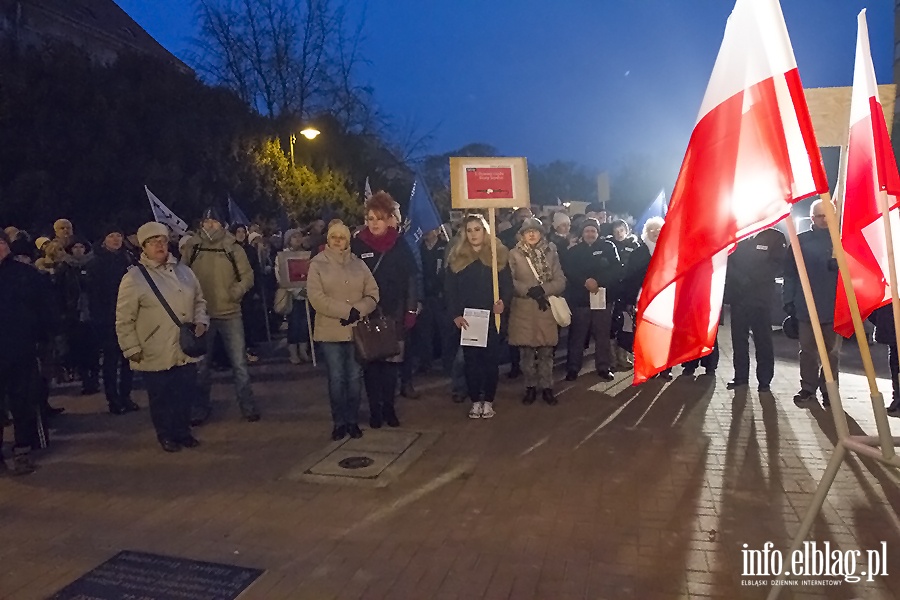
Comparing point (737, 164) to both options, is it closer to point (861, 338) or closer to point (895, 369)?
point (861, 338)

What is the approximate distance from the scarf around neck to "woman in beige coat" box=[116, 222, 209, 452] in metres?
3.14

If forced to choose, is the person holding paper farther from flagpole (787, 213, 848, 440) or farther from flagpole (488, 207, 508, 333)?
flagpole (787, 213, 848, 440)

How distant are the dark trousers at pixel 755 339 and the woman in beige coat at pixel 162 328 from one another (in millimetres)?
5460

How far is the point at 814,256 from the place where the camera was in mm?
7262

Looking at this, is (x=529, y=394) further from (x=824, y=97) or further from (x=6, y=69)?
(x=6, y=69)

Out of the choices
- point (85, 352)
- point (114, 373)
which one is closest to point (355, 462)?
point (114, 373)

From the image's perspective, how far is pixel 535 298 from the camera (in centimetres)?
750

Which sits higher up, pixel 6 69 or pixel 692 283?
pixel 6 69

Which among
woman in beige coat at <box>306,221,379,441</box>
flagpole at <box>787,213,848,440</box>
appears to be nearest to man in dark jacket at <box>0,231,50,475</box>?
woman in beige coat at <box>306,221,379,441</box>

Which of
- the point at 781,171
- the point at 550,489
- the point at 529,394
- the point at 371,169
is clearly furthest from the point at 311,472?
the point at 371,169

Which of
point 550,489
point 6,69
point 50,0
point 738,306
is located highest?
point 50,0

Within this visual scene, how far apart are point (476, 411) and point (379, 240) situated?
1.89m

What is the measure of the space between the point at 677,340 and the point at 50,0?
3361 cm

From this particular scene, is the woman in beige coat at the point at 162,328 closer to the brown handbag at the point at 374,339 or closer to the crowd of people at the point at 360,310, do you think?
the crowd of people at the point at 360,310
